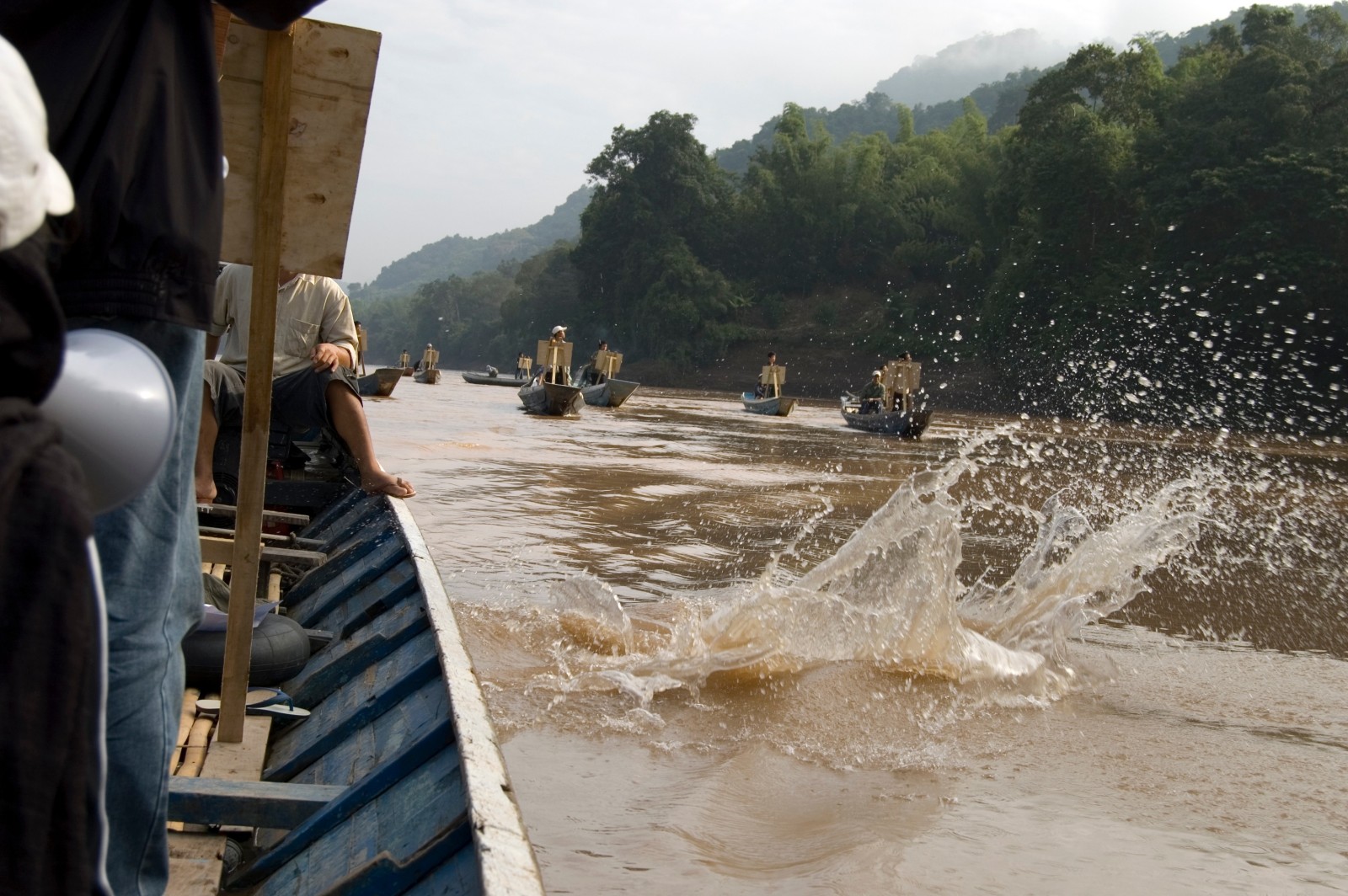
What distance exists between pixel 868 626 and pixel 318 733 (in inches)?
130

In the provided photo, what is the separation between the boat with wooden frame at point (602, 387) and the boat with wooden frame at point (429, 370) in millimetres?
13292

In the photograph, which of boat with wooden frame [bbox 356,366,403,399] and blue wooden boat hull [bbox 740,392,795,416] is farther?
blue wooden boat hull [bbox 740,392,795,416]

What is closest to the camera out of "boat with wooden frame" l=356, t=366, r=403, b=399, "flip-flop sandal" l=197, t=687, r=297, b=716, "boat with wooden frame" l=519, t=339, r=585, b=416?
"flip-flop sandal" l=197, t=687, r=297, b=716

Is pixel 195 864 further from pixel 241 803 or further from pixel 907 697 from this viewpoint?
pixel 907 697

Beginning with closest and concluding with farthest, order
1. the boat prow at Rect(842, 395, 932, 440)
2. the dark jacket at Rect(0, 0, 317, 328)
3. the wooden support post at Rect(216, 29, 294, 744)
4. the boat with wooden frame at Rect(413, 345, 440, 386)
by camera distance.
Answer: the dark jacket at Rect(0, 0, 317, 328), the wooden support post at Rect(216, 29, 294, 744), the boat prow at Rect(842, 395, 932, 440), the boat with wooden frame at Rect(413, 345, 440, 386)

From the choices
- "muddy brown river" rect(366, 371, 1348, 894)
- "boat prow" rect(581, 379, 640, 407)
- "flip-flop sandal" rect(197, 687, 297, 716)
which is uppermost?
"boat prow" rect(581, 379, 640, 407)

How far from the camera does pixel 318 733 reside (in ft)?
10.6

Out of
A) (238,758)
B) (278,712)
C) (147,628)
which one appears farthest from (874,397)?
(147,628)

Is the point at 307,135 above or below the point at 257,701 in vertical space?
above

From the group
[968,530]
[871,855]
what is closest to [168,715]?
[871,855]

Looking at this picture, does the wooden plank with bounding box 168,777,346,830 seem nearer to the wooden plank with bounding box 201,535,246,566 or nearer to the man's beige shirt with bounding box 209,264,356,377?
the wooden plank with bounding box 201,535,246,566

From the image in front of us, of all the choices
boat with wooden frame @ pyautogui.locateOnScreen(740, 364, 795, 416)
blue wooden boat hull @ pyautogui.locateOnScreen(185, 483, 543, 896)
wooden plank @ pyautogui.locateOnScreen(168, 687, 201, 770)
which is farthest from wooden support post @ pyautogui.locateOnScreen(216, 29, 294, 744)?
boat with wooden frame @ pyautogui.locateOnScreen(740, 364, 795, 416)

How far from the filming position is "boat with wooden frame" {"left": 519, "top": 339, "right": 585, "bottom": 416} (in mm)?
25219

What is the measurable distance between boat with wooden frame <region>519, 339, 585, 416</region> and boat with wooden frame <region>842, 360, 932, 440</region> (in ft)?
20.0
